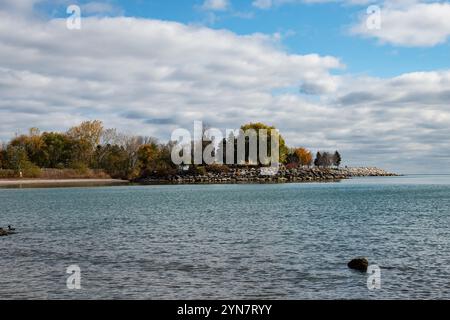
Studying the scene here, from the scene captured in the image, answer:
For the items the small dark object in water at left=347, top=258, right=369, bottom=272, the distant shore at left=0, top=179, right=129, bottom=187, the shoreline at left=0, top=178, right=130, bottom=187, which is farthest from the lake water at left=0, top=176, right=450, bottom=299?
the distant shore at left=0, top=179, right=129, bottom=187

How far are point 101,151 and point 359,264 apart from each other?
144761 mm

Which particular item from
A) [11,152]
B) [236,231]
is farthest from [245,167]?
[236,231]

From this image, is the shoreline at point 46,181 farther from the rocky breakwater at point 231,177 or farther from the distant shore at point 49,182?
the rocky breakwater at point 231,177

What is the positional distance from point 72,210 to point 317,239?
33.8 m

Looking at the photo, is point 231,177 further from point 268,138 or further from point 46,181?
point 46,181

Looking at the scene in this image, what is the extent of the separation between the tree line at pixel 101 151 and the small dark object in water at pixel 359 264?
426ft

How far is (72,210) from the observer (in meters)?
58.0

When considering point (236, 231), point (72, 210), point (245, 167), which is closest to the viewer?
point (236, 231)

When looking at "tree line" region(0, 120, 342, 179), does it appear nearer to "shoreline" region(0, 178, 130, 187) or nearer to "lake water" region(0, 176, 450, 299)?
"shoreline" region(0, 178, 130, 187)

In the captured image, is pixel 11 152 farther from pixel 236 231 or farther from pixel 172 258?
pixel 172 258

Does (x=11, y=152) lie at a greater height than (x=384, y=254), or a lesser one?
greater

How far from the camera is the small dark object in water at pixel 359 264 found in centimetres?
2277

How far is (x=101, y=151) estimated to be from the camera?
528 ft

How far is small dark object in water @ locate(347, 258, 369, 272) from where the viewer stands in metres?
22.8
